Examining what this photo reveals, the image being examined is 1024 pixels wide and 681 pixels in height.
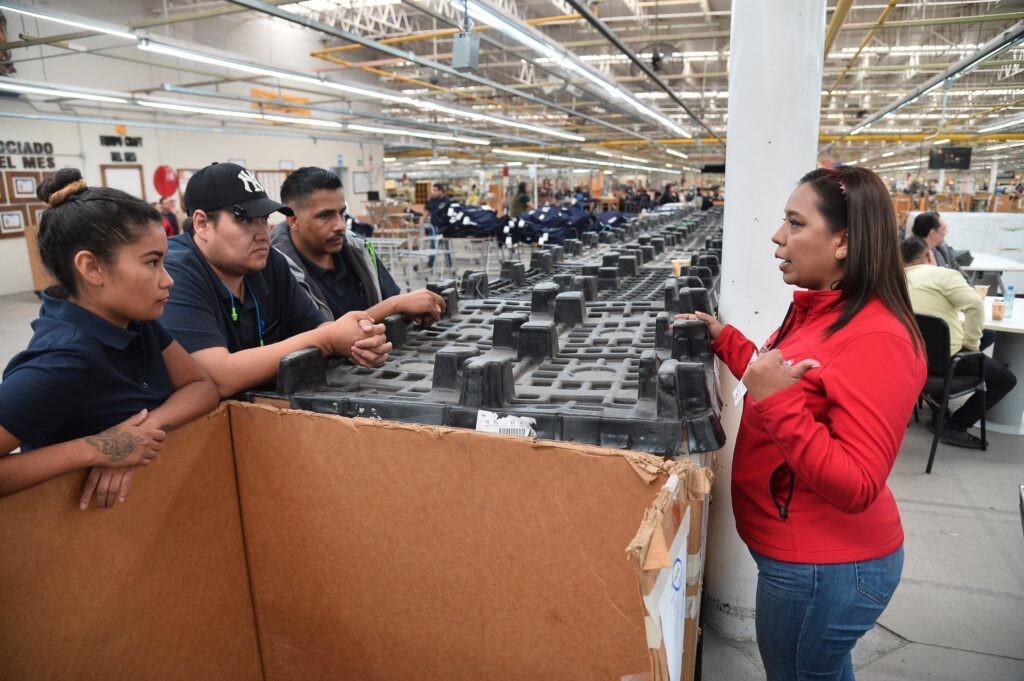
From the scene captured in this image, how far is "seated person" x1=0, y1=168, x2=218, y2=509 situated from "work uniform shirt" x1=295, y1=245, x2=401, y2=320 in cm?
116

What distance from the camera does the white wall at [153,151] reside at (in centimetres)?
1339

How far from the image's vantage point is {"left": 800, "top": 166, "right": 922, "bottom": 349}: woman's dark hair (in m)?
1.42

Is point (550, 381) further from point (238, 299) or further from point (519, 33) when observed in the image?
point (519, 33)

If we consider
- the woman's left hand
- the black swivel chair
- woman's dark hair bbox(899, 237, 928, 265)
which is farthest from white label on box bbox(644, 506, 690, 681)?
woman's dark hair bbox(899, 237, 928, 265)

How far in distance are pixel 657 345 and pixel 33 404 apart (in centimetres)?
141

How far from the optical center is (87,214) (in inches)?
54.9

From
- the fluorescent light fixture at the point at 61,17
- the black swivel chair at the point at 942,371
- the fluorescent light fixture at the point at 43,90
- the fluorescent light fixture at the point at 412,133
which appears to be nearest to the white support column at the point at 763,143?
the black swivel chair at the point at 942,371

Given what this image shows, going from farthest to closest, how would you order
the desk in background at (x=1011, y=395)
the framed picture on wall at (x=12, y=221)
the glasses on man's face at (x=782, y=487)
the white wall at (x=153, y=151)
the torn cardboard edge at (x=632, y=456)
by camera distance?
the white wall at (x=153, y=151) < the framed picture on wall at (x=12, y=221) < the desk in background at (x=1011, y=395) < the glasses on man's face at (x=782, y=487) < the torn cardboard edge at (x=632, y=456)

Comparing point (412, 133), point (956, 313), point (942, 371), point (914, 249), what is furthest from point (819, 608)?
point (412, 133)

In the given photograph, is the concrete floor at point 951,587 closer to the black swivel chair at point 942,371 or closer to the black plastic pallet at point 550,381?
the black swivel chair at point 942,371

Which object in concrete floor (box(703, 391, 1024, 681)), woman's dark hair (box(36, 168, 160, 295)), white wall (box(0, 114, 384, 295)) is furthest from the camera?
white wall (box(0, 114, 384, 295))

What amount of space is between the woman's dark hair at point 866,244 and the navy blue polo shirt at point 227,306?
1.51 m

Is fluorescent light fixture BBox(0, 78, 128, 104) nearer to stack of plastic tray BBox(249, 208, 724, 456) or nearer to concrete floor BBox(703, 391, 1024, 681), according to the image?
stack of plastic tray BBox(249, 208, 724, 456)

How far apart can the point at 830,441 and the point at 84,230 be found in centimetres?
157
